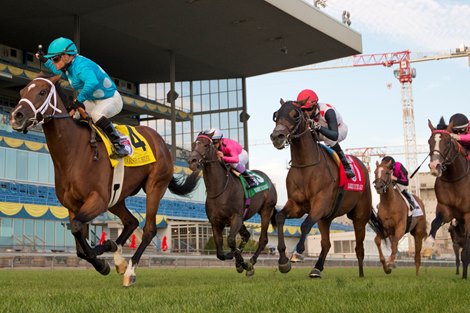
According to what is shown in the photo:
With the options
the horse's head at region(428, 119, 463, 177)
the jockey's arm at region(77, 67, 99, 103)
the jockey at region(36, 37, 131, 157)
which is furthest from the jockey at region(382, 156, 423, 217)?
the jockey's arm at region(77, 67, 99, 103)

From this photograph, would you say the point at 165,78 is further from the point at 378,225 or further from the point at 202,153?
the point at 202,153

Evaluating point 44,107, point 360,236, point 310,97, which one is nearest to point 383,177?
point 360,236

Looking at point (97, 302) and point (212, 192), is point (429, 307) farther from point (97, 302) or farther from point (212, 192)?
point (212, 192)

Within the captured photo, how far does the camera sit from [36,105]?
7.69 m

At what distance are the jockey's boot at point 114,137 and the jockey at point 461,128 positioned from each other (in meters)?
5.53

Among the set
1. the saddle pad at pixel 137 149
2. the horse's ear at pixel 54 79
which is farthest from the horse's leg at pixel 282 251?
the horse's ear at pixel 54 79

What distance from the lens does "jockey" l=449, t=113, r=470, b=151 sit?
11.0 meters

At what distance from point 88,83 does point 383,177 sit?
24.1 feet

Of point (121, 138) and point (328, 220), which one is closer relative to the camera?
point (121, 138)

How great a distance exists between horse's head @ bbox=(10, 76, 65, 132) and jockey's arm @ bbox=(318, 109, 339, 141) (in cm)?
398

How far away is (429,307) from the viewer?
5.20 m

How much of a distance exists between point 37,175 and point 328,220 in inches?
1374

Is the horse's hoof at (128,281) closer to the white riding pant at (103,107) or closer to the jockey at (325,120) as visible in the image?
the white riding pant at (103,107)

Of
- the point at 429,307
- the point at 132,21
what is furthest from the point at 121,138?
the point at 132,21
